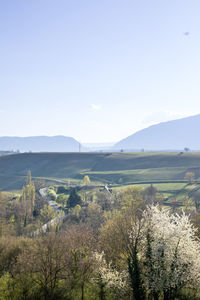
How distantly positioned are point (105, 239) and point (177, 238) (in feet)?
58.7

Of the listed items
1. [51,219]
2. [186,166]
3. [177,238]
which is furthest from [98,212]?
[186,166]

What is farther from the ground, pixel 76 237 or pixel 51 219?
pixel 76 237

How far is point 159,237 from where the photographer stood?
108 ft

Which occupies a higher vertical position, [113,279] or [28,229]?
[113,279]

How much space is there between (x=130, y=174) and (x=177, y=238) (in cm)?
16028

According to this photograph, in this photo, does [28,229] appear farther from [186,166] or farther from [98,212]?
[186,166]

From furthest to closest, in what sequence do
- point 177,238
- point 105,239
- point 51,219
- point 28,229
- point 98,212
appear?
point 51,219 < point 98,212 < point 28,229 < point 105,239 < point 177,238

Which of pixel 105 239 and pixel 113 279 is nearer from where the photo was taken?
pixel 113 279

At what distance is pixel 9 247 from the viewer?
44938mm

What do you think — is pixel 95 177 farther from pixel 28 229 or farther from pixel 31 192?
pixel 28 229

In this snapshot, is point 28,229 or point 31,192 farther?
point 31,192

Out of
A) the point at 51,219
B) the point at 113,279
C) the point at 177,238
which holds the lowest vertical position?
the point at 51,219

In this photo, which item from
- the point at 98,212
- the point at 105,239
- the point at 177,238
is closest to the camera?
the point at 177,238

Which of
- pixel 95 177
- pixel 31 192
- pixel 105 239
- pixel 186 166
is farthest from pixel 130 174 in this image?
pixel 105 239
